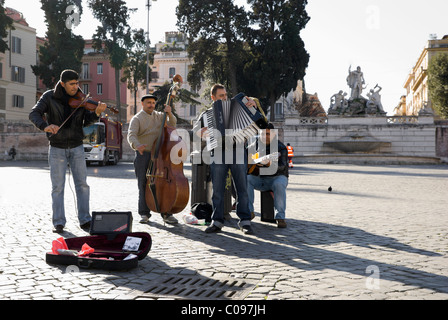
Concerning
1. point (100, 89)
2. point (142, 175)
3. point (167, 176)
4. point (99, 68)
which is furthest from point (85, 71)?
point (167, 176)

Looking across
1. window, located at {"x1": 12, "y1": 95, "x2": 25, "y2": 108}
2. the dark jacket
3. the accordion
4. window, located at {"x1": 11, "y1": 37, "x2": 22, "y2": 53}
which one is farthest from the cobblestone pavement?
window, located at {"x1": 11, "y1": 37, "x2": 22, "y2": 53}

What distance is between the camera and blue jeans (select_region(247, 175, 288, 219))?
22.6 feet

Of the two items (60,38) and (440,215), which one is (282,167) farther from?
(60,38)

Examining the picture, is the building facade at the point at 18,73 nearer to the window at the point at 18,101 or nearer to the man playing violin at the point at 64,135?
the window at the point at 18,101

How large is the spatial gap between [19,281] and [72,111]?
3.07 metres

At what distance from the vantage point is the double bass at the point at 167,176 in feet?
21.8

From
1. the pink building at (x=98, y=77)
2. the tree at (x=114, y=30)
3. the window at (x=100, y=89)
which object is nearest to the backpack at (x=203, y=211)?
the tree at (x=114, y=30)

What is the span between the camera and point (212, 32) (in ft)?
124

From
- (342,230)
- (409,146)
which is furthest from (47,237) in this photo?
Answer: (409,146)

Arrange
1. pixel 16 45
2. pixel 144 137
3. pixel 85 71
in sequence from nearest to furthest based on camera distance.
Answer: pixel 144 137
pixel 16 45
pixel 85 71

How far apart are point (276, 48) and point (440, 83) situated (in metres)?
20.8

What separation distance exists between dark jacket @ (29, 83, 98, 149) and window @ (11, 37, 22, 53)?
50.3 metres

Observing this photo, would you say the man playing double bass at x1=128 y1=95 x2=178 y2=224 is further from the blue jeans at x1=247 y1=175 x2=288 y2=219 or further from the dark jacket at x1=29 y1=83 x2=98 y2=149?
the blue jeans at x1=247 y1=175 x2=288 y2=219

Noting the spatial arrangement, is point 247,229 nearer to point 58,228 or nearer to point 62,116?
point 58,228
